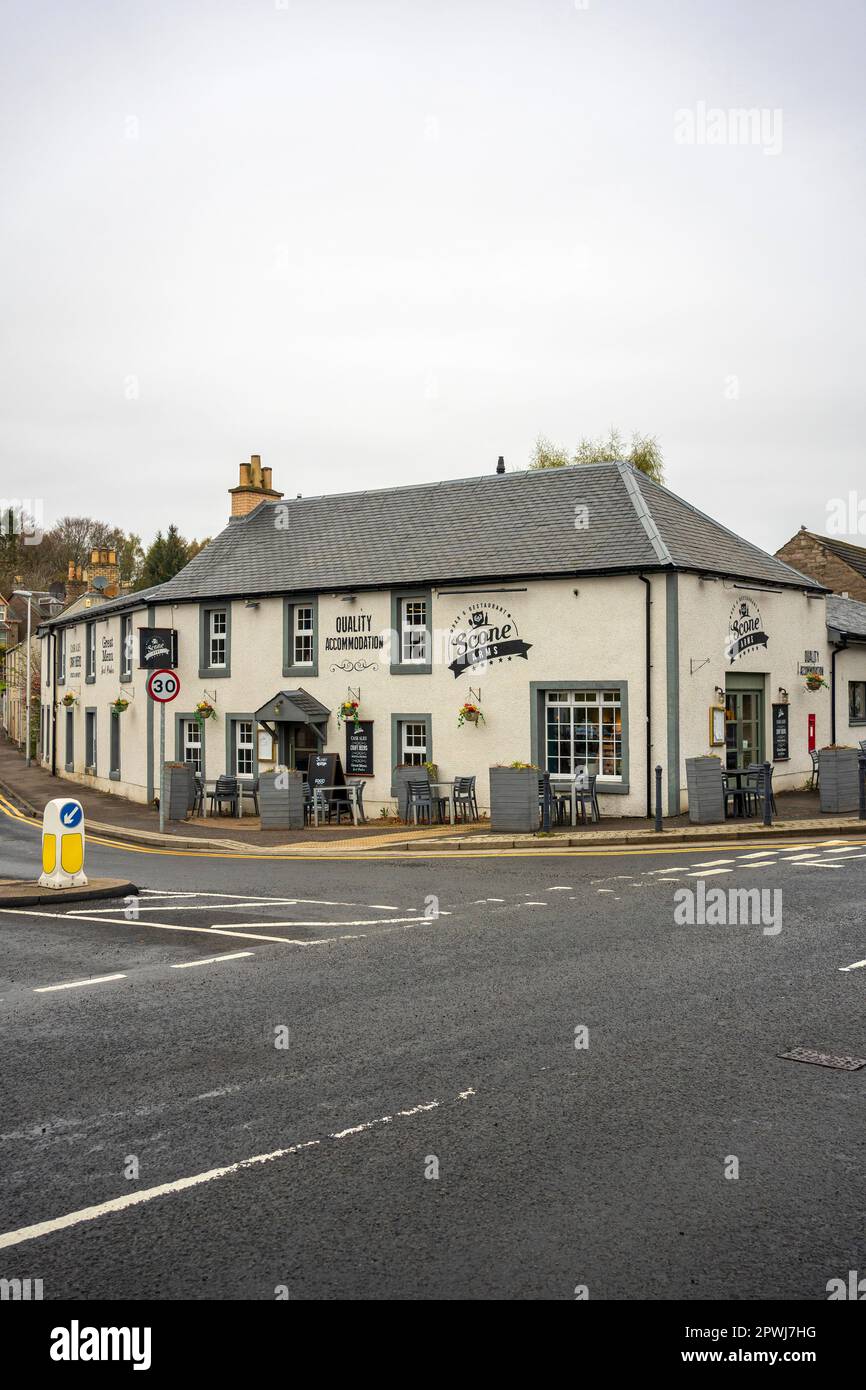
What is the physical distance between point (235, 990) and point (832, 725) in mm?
21440

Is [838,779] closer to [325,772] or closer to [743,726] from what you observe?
[743,726]

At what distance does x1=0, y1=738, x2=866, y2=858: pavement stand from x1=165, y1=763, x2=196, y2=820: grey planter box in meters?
0.37

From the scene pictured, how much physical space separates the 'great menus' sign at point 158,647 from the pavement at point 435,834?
4.27m

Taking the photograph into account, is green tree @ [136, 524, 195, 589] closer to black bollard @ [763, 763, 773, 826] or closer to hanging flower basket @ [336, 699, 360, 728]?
hanging flower basket @ [336, 699, 360, 728]

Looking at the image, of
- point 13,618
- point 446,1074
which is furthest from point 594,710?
point 13,618

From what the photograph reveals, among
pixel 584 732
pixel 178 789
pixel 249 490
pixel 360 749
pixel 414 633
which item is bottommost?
pixel 178 789

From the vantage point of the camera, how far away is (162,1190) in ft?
16.3

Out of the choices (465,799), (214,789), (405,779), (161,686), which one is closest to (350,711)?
(405,779)

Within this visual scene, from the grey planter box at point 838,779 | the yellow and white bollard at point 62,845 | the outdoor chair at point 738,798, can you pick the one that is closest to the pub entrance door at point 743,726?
the outdoor chair at point 738,798

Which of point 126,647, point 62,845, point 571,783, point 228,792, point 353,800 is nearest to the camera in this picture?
point 62,845

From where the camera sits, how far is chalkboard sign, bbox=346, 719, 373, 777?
994 inches

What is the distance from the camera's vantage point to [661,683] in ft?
69.8

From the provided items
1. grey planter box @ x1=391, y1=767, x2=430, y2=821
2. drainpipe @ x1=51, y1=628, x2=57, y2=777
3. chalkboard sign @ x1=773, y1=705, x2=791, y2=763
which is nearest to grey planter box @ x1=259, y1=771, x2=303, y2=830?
grey planter box @ x1=391, y1=767, x2=430, y2=821

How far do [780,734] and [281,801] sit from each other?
1100 cm
